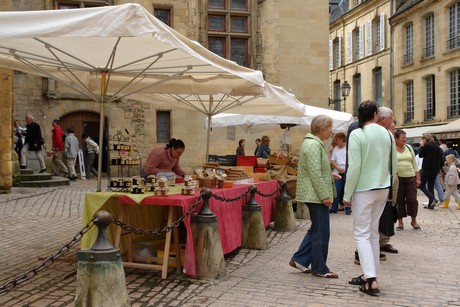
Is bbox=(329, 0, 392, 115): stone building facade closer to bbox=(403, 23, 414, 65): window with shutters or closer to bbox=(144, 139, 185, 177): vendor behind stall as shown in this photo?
bbox=(403, 23, 414, 65): window with shutters

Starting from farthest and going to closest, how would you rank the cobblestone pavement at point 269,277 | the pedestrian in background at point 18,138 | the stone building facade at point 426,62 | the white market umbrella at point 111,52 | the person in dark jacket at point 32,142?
1. the stone building facade at point 426,62
2. the pedestrian in background at point 18,138
3. the person in dark jacket at point 32,142
4. the cobblestone pavement at point 269,277
5. the white market umbrella at point 111,52

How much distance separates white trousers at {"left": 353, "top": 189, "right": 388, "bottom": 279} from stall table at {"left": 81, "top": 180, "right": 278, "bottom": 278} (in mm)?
1620

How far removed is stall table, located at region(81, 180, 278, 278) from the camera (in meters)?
5.31

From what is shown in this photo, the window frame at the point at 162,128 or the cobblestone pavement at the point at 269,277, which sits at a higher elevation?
the window frame at the point at 162,128

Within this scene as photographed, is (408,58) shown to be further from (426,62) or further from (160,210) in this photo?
(160,210)

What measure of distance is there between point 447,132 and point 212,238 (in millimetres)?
20466

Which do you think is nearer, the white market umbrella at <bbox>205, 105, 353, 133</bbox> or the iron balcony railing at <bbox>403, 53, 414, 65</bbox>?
the white market umbrella at <bbox>205, 105, 353, 133</bbox>

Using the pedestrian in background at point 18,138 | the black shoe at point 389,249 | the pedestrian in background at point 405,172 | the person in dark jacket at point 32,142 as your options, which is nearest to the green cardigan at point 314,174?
the black shoe at point 389,249

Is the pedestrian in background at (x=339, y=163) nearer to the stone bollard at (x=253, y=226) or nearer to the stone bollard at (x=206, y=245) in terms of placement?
the stone bollard at (x=253, y=226)

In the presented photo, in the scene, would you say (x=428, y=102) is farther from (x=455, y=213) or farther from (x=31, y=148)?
(x=31, y=148)

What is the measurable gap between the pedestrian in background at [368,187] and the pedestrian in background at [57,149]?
42.7 ft

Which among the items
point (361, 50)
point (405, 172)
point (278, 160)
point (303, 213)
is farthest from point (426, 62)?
point (405, 172)

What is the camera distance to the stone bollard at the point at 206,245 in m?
5.32

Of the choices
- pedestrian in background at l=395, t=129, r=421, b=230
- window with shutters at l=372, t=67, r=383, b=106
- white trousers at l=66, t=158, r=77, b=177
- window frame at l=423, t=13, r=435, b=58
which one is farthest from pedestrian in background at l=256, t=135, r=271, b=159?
window with shutters at l=372, t=67, r=383, b=106
